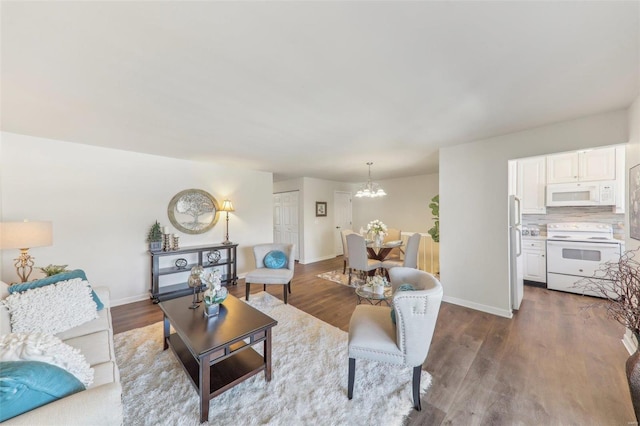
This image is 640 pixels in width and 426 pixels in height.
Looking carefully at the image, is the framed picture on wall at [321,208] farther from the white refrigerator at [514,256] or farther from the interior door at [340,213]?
the white refrigerator at [514,256]

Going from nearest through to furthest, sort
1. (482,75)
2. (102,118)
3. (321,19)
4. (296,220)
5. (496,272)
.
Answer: (321,19)
(482,75)
(102,118)
(496,272)
(296,220)

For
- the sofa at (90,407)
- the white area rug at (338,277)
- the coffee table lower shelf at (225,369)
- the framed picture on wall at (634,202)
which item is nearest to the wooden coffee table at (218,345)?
the coffee table lower shelf at (225,369)

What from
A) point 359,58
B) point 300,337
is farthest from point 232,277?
point 359,58

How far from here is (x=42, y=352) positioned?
101 centimetres

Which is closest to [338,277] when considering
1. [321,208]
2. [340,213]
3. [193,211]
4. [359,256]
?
[359,256]

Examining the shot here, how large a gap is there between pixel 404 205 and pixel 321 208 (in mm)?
2291

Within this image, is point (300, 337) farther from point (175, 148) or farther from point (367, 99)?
point (175, 148)

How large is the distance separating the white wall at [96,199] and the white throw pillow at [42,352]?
2.83m

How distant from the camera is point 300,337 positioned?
2455mm

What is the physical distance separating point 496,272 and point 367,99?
2.73 meters

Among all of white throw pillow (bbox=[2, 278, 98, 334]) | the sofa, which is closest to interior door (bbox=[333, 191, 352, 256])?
white throw pillow (bbox=[2, 278, 98, 334])

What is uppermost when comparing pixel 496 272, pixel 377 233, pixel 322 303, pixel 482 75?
pixel 482 75

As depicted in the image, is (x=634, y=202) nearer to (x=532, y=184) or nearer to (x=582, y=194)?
(x=582, y=194)

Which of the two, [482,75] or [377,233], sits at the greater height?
[482,75]
